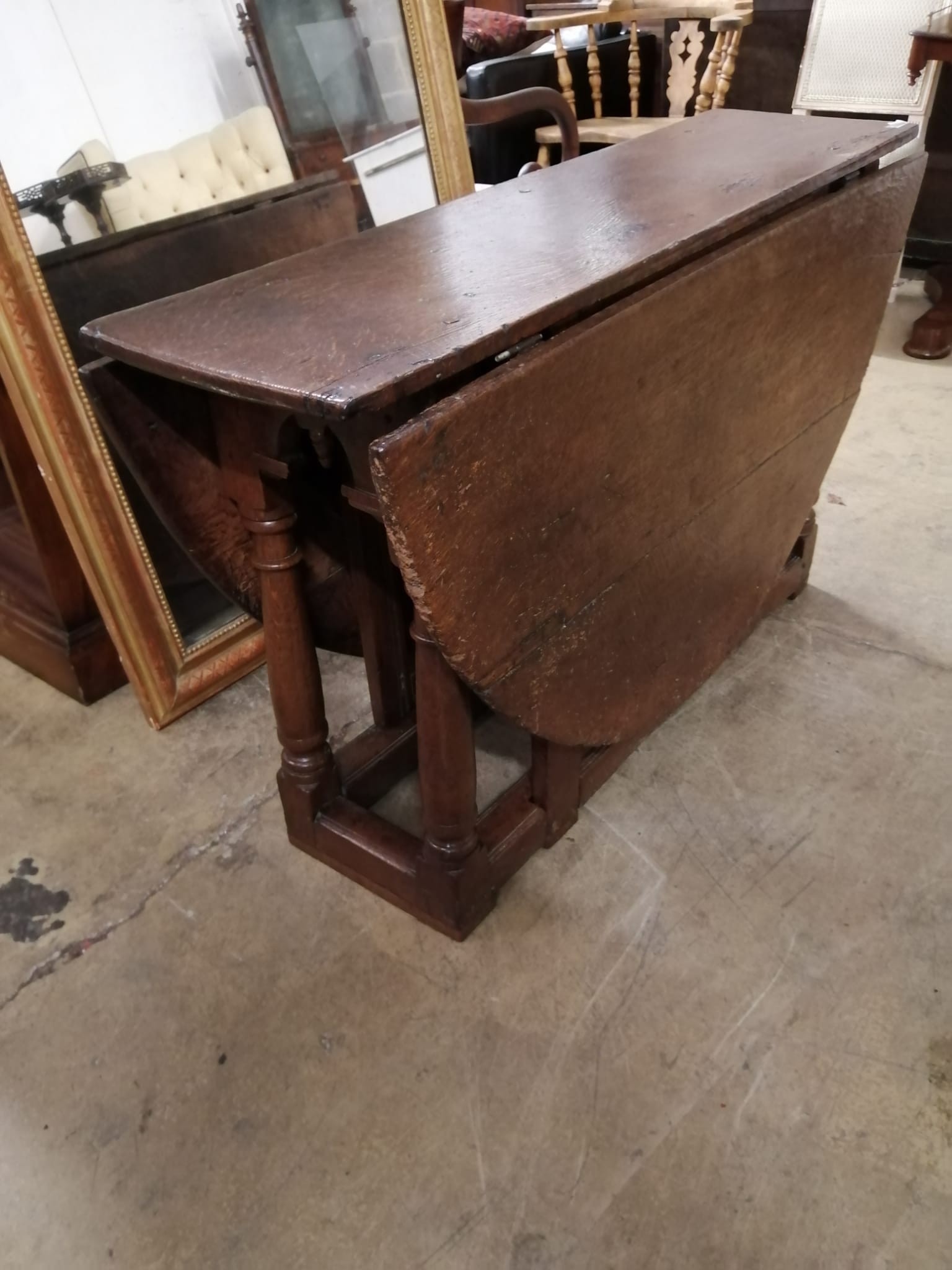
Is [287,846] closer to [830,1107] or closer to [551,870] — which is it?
[551,870]

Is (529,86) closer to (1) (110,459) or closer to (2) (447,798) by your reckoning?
(1) (110,459)

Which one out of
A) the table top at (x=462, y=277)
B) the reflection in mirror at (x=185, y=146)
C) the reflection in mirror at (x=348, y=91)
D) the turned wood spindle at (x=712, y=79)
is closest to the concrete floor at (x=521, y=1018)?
the reflection in mirror at (x=185, y=146)

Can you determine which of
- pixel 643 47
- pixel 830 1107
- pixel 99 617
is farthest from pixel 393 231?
pixel 643 47

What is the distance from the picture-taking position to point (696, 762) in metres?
1.52

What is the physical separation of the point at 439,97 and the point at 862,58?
77.7 inches

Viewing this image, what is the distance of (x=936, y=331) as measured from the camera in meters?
2.77

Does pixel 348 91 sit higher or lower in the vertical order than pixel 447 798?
higher

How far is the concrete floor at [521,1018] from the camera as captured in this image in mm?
A: 992

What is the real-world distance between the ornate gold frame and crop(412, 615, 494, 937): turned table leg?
61cm

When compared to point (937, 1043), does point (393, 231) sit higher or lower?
higher

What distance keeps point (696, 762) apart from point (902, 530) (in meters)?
0.88

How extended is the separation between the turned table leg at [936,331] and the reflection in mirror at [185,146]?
173cm

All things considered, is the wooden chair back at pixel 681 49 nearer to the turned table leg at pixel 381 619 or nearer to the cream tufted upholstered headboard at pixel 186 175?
the cream tufted upholstered headboard at pixel 186 175

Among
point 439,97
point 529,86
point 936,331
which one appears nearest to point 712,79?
point 529,86
